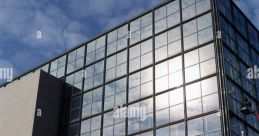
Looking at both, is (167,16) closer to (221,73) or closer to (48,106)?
(221,73)

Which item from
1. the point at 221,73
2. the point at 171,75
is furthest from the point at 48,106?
the point at 221,73

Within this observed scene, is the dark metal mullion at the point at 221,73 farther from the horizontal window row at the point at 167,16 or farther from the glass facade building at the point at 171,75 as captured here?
the horizontal window row at the point at 167,16

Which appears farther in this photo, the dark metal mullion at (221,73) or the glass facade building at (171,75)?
the glass facade building at (171,75)

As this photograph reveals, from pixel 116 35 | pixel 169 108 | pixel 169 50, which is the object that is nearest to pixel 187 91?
pixel 169 108

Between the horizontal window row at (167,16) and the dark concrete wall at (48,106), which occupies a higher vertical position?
the horizontal window row at (167,16)

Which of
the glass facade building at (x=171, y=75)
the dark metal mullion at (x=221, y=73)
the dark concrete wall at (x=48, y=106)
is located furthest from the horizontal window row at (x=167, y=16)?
the dark concrete wall at (x=48, y=106)

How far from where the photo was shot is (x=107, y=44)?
5159 cm

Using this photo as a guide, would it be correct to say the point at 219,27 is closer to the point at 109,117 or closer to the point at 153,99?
the point at 153,99

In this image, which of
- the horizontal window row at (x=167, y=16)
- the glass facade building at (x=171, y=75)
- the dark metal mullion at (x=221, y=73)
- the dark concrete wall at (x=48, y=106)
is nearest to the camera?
the dark metal mullion at (x=221, y=73)

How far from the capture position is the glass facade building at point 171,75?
39438 mm

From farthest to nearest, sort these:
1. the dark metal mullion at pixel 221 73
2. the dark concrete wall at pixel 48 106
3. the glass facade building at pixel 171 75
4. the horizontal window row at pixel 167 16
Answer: the dark concrete wall at pixel 48 106, the horizontal window row at pixel 167 16, the glass facade building at pixel 171 75, the dark metal mullion at pixel 221 73

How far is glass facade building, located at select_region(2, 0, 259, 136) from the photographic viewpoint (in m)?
39.4

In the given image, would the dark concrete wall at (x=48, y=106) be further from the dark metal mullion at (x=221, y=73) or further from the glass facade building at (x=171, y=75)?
the dark metal mullion at (x=221, y=73)

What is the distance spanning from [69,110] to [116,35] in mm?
9539
